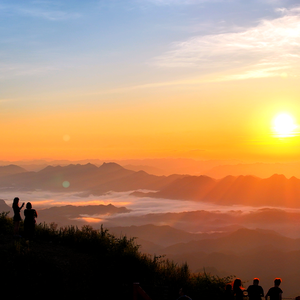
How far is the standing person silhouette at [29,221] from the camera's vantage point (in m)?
14.0

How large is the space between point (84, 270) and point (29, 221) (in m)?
3.39

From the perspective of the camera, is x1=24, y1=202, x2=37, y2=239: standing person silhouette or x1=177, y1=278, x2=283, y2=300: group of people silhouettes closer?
x1=177, y1=278, x2=283, y2=300: group of people silhouettes

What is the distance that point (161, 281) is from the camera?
43.3ft

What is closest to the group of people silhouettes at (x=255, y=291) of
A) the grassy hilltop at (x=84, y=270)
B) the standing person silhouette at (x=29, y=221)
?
the grassy hilltop at (x=84, y=270)

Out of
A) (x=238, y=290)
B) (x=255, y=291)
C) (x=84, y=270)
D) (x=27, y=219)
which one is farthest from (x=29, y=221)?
(x=255, y=291)

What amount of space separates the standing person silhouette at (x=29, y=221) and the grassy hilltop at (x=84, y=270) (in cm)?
44

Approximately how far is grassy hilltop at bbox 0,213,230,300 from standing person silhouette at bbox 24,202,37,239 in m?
0.44

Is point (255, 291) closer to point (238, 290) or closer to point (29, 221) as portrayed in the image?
point (238, 290)

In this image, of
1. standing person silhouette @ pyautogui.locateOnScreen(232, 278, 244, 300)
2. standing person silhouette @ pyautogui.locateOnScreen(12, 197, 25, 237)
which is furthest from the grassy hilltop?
standing person silhouette @ pyautogui.locateOnScreen(232, 278, 244, 300)

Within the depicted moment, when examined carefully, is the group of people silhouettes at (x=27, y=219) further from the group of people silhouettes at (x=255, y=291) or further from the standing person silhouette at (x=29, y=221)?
the group of people silhouettes at (x=255, y=291)

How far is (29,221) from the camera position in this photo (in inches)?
553

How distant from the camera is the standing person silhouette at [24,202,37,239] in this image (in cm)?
1397

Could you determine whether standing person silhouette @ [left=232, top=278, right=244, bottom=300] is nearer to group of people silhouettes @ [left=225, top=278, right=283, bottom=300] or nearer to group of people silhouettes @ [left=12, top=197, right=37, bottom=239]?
group of people silhouettes @ [left=225, top=278, right=283, bottom=300]

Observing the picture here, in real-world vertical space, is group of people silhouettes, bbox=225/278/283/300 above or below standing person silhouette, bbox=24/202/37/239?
below
